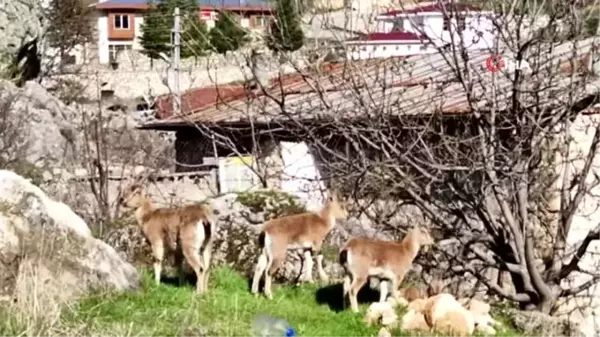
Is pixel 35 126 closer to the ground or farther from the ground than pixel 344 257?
farther from the ground

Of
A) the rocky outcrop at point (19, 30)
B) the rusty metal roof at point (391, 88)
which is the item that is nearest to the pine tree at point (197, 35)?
the rusty metal roof at point (391, 88)

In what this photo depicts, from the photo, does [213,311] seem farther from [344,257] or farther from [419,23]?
[419,23]

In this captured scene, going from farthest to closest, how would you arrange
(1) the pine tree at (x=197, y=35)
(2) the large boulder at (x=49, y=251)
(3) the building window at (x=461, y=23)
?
(1) the pine tree at (x=197, y=35) < (3) the building window at (x=461, y=23) < (2) the large boulder at (x=49, y=251)

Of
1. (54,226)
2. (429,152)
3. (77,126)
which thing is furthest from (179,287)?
(77,126)

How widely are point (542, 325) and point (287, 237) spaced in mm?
2486

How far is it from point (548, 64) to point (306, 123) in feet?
9.22

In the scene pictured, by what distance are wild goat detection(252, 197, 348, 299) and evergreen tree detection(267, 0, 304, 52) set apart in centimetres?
232

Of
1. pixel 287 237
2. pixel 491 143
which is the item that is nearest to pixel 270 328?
pixel 287 237

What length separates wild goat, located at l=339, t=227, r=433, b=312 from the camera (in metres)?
10.1

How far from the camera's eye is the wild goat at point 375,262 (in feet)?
33.1

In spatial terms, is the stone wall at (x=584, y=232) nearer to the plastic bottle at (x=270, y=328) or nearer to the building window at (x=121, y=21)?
the plastic bottle at (x=270, y=328)

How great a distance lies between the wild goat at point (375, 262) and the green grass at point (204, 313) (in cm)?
27

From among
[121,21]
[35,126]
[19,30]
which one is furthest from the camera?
[121,21]

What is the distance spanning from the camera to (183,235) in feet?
34.8
